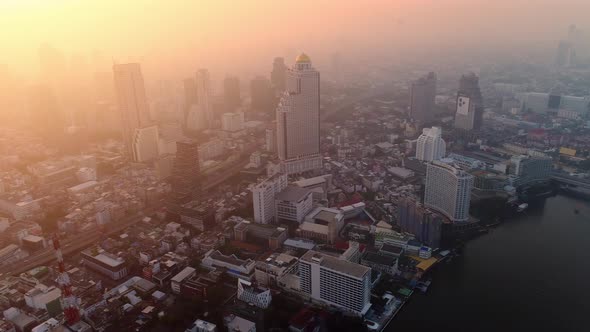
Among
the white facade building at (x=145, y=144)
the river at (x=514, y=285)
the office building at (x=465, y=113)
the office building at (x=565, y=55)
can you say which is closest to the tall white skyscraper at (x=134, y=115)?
the white facade building at (x=145, y=144)

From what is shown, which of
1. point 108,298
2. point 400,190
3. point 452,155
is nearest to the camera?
point 108,298

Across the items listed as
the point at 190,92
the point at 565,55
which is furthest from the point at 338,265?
the point at 565,55

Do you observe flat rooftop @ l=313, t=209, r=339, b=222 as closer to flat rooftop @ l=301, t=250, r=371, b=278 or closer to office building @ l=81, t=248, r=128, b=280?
flat rooftop @ l=301, t=250, r=371, b=278

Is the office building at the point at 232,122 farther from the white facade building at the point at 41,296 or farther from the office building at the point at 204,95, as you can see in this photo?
the white facade building at the point at 41,296

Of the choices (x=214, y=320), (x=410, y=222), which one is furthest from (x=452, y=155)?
(x=214, y=320)

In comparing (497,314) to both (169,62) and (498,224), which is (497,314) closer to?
(498,224)

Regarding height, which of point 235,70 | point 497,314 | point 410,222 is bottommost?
point 497,314
